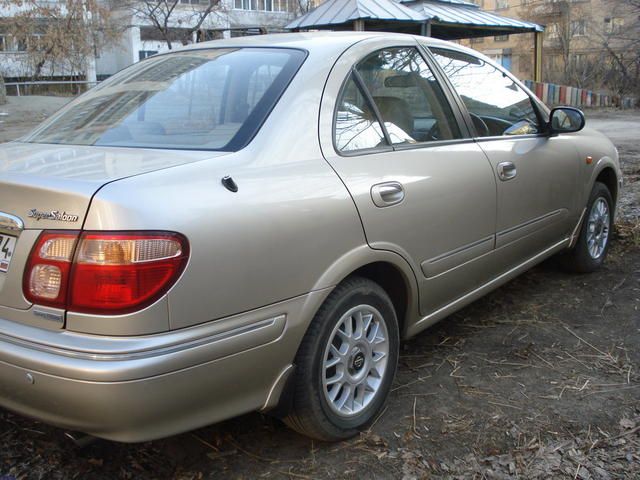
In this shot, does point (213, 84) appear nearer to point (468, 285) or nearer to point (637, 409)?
point (468, 285)

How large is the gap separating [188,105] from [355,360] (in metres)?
1.25

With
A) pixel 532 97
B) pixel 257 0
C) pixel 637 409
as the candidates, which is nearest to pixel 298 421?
pixel 637 409

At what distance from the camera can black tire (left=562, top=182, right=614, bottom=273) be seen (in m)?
4.74

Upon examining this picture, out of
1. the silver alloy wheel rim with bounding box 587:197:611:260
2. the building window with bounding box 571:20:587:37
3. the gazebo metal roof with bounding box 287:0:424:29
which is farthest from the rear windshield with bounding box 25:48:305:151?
the building window with bounding box 571:20:587:37

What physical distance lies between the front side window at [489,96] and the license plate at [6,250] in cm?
234

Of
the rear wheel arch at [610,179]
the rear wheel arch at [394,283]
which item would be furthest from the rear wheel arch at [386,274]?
the rear wheel arch at [610,179]

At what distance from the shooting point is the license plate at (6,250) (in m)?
2.17

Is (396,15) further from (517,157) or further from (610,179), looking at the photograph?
(517,157)

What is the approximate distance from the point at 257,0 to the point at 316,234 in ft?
167

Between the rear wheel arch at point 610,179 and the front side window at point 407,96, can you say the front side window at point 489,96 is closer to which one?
the front side window at point 407,96

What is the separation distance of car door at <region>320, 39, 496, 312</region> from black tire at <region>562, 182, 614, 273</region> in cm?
147

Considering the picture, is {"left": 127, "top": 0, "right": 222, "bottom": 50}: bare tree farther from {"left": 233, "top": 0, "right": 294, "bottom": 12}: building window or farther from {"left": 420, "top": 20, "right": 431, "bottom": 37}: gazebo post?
{"left": 420, "top": 20, "right": 431, "bottom": 37}: gazebo post

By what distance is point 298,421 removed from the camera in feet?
8.41

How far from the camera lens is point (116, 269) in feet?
6.61
